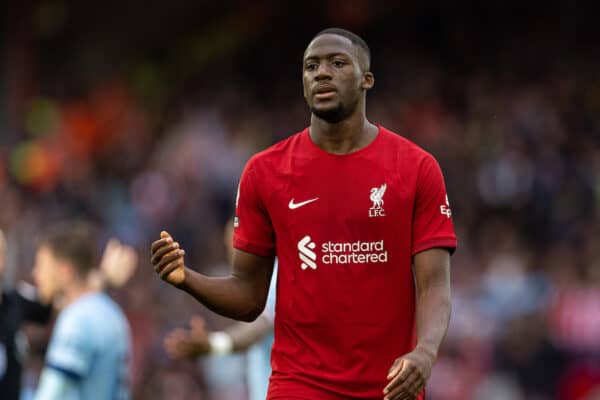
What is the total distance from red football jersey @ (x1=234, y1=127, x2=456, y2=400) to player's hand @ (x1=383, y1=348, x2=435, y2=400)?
0.42 meters

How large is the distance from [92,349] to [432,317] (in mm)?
3208

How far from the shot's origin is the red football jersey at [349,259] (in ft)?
17.2

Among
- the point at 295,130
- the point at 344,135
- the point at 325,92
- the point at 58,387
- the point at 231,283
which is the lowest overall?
the point at 58,387

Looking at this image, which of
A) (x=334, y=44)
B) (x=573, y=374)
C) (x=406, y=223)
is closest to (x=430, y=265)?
(x=406, y=223)

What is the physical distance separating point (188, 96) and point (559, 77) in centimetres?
652

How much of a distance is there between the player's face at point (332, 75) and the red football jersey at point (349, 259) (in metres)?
0.23

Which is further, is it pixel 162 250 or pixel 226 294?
pixel 226 294

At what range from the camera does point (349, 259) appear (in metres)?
5.27

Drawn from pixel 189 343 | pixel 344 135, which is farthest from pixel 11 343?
pixel 344 135

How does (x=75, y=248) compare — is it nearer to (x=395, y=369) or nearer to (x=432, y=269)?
(x=432, y=269)

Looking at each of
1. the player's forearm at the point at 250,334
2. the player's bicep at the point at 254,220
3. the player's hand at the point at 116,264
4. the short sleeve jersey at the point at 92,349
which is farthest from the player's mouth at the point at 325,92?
the player's hand at the point at 116,264

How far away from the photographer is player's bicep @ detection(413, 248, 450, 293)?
5.22 metres

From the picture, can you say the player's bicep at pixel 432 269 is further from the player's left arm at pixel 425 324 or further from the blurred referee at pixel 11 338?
the blurred referee at pixel 11 338

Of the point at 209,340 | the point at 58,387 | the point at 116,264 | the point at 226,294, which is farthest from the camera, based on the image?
the point at 116,264
